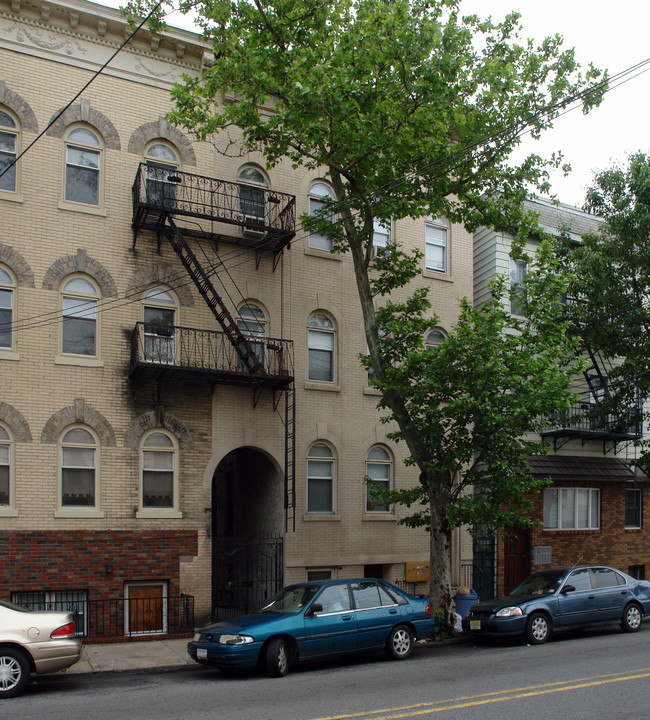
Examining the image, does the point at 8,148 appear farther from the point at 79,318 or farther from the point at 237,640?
the point at 237,640

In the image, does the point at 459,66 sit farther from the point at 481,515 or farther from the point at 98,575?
the point at 98,575

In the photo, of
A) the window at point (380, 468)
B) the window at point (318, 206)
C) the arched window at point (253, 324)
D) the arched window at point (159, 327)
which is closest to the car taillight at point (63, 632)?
the arched window at point (159, 327)

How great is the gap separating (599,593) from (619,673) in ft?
14.8

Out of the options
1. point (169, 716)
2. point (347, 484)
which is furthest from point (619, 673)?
point (347, 484)

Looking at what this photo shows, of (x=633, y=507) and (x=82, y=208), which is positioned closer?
(x=82, y=208)

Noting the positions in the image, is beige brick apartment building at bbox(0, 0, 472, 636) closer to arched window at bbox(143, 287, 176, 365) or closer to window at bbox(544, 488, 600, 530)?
arched window at bbox(143, 287, 176, 365)

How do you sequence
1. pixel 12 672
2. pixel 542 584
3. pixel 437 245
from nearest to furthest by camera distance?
pixel 12 672 < pixel 542 584 < pixel 437 245

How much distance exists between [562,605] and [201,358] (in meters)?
8.83

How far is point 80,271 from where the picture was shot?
17016 millimetres

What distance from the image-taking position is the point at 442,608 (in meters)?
15.5

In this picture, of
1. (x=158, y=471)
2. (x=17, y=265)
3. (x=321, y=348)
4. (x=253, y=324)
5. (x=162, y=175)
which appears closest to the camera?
(x=17, y=265)

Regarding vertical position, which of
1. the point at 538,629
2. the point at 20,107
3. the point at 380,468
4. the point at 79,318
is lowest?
the point at 538,629

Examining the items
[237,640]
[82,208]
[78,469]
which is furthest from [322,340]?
[237,640]

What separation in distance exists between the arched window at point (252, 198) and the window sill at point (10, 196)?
4.67m
